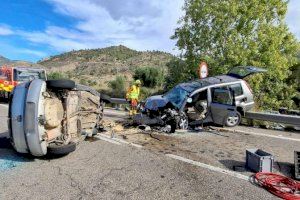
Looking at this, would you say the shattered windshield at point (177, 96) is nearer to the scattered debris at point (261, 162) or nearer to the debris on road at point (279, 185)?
the scattered debris at point (261, 162)

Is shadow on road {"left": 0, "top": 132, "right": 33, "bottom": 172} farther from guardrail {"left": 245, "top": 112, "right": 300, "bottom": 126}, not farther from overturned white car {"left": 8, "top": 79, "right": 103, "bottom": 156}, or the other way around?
guardrail {"left": 245, "top": 112, "right": 300, "bottom": 126}

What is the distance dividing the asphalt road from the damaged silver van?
3.05 metres

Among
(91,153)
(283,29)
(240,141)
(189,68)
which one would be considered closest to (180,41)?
(189,68)

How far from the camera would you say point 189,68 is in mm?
22016

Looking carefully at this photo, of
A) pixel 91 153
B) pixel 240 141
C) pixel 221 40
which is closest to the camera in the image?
pixel 91 153

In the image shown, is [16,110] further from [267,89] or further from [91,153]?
[267,89]

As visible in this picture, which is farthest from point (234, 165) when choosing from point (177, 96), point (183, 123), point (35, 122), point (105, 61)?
point (105, 61)

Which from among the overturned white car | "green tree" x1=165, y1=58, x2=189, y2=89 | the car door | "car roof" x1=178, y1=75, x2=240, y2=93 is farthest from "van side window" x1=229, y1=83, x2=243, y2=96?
"green tree" x1=165, y1=58, x2=189, y2=89

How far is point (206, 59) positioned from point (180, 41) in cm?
217

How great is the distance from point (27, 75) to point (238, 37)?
1212 centimetres

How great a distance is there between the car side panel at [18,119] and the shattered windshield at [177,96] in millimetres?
5064

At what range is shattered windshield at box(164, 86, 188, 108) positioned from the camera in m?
10.7

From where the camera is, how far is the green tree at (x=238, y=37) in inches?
796

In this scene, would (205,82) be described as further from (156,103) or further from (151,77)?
(151,77)
